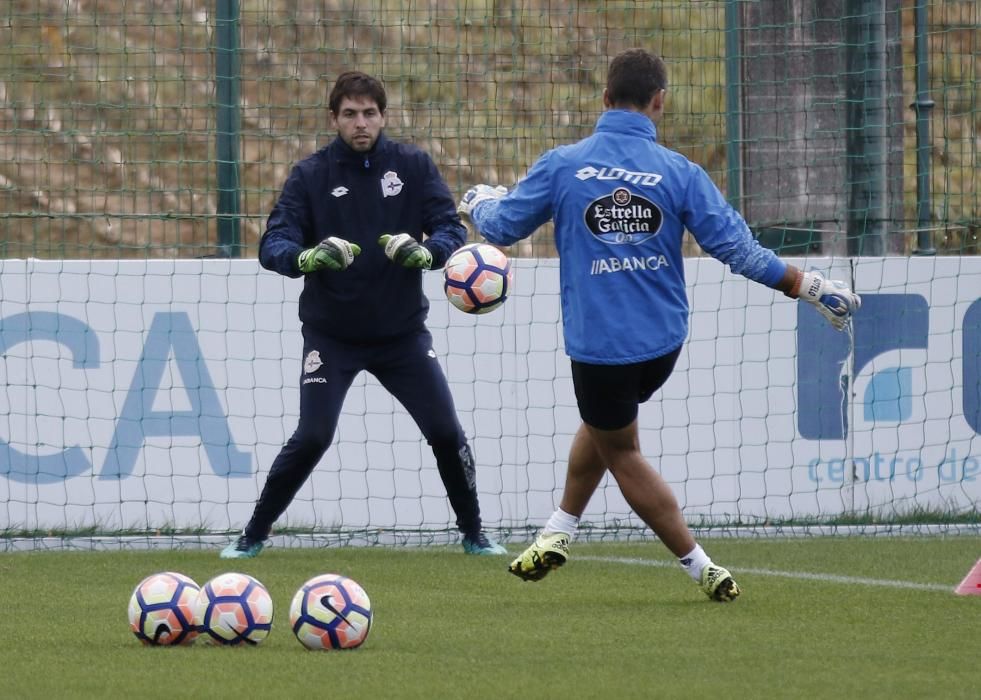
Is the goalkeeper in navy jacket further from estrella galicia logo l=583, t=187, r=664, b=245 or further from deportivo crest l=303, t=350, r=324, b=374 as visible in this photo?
estrella galicia logo l=583, t=187, r=664, b=245

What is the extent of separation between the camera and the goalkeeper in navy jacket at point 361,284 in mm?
8492

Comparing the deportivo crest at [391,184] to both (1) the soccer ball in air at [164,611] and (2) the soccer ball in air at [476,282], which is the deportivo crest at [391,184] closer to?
(2) the soccer ball in air at [476,282]

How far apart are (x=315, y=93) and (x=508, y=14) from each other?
1.40m

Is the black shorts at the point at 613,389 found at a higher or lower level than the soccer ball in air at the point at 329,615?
higher

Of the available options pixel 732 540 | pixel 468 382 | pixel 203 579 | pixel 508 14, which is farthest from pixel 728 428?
pixel 203 579

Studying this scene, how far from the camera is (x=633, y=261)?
689cm

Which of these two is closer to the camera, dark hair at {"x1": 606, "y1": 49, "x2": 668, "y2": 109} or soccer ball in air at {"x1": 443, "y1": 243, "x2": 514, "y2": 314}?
dark hair at {"x1": 606, "y1": 49, "x2": 668, "y2": 109}

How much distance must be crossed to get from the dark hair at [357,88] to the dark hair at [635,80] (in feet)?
5.54

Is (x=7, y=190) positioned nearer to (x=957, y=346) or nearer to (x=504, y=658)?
(x=957, y=346)

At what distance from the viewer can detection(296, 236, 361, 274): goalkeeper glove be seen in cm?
809

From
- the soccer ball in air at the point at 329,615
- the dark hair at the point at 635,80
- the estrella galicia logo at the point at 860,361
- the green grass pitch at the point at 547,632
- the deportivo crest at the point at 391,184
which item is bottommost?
the green grass pitch at the point at 547,632

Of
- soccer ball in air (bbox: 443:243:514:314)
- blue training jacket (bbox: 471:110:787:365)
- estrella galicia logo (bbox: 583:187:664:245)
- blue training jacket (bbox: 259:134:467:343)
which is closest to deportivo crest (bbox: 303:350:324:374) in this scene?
blue training jacket (bbox: 259:134:467:343)

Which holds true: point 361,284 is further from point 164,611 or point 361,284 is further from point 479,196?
point 164,611

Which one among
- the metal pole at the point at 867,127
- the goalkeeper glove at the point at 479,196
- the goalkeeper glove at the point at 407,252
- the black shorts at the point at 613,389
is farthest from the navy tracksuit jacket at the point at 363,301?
the metal pole at the point at 867,127
